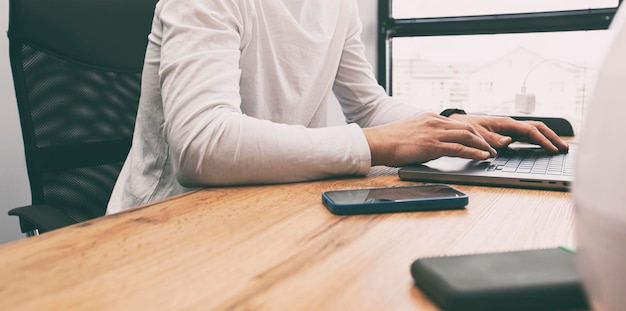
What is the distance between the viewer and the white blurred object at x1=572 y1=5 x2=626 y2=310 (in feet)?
0.64

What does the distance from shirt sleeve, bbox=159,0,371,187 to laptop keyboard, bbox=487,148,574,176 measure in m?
0.21

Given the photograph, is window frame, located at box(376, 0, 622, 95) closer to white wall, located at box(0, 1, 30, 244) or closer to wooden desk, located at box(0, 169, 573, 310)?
white wall, located at box(0, 1, 30, 244)

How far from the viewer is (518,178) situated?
69 centimetres

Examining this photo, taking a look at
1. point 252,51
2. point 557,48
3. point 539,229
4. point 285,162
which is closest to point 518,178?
Answer: point 539,229

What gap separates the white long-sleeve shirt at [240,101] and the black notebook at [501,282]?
0.41 meters

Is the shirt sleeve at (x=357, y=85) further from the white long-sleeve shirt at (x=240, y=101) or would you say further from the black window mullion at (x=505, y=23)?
the black window mullion at (x=505, y=23)

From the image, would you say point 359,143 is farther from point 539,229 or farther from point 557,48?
point 557,48

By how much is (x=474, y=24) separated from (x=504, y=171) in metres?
1.62

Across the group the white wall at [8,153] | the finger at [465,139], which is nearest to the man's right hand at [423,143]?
the finger at [465,139]

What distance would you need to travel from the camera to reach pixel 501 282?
309 mm

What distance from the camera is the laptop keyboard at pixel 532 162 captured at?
732 mm

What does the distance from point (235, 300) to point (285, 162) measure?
0.41 meters

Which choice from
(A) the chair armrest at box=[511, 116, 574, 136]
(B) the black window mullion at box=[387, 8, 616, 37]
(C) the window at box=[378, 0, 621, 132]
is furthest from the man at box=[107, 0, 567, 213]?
(B) the black window mullion at box=[387, 8, 616, 37]

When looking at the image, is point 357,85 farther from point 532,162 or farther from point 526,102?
point 526,102
